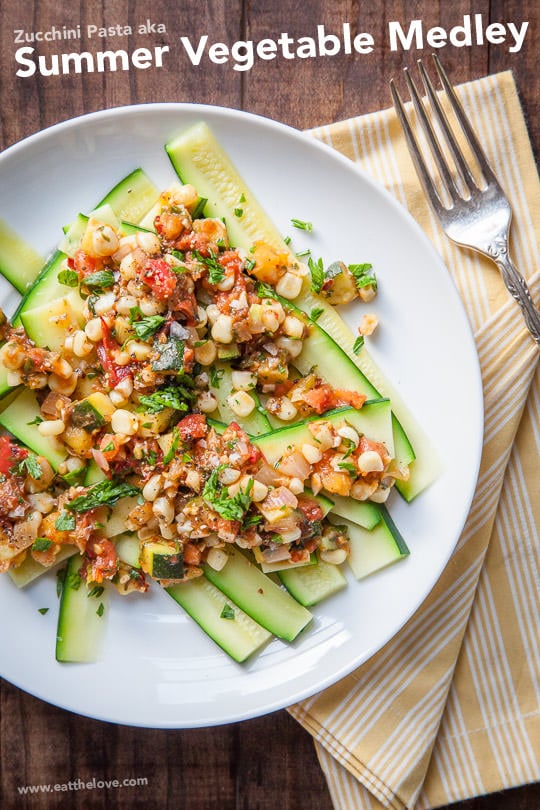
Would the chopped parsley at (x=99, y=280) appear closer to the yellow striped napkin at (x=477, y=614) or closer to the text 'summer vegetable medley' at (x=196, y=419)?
the text 'summer vegetable medley' at (x=196, y=419)

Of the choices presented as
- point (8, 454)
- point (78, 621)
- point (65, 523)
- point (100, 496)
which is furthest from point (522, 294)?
point (78, 621)

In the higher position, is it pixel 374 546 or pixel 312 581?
pixel 374 546

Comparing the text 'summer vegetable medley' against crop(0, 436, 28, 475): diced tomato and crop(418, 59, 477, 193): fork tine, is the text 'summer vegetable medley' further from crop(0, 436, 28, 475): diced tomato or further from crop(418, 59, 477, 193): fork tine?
crop(418, 59, 477, 193): fork tine

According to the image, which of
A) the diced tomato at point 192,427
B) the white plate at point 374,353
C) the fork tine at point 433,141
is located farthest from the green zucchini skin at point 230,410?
the fork tine at point 433,141

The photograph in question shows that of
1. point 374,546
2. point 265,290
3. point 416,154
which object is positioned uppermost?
point 416,154

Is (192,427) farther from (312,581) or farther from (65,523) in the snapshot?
(312,581)

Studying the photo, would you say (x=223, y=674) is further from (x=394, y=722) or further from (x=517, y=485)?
(x=517, y=485)
